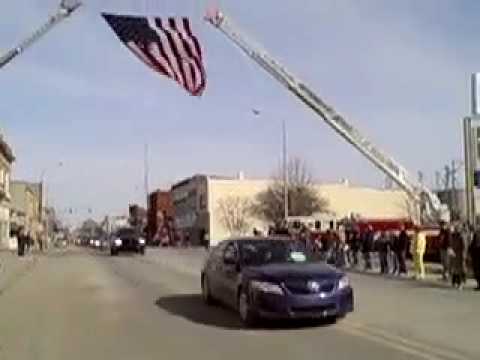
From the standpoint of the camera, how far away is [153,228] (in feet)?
455

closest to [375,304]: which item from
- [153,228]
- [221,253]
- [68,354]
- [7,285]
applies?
[221,253]

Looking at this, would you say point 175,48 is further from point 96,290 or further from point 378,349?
point 378,349

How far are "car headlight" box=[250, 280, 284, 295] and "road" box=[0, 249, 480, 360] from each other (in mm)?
597

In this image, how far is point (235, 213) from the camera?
11281 cm

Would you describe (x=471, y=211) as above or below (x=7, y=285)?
above

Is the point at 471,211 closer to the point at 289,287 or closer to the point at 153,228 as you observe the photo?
the point at 289,287

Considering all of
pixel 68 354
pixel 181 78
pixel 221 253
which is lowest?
pixel 68 354

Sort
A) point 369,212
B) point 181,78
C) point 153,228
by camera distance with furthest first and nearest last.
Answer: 1. point 153,228
2. point 369,212
3. point 181,78

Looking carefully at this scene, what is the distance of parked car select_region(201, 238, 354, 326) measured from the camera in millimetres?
14188

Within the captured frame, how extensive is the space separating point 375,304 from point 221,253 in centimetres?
322

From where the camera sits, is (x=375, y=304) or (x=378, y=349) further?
(x=375, y=304)

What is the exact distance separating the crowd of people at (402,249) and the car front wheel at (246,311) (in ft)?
6.61

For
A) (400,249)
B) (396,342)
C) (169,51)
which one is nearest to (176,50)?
(169,51)

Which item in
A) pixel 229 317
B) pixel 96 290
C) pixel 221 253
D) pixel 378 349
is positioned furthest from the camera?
pixel 96 290
